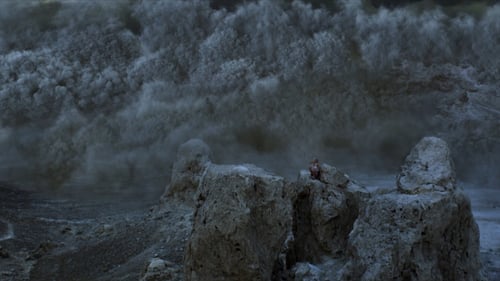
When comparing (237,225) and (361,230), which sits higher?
(237,225)

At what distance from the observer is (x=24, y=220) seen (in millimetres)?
53938

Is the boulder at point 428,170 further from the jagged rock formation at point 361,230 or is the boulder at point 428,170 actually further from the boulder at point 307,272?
the boulder at point 307,272

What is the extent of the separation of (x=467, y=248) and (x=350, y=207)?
20.8 ft

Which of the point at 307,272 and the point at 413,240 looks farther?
the point at 307,272

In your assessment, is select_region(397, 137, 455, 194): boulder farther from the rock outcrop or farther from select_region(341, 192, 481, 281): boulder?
select_region(341, 192, 481, 281): boulder

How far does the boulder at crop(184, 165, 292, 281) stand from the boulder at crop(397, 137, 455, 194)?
4720mm

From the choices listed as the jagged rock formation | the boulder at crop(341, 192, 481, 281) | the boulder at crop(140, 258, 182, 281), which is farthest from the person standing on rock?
the boulder at crop(140, 258, 182, 281)

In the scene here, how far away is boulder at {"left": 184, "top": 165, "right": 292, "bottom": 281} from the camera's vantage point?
21938 mm

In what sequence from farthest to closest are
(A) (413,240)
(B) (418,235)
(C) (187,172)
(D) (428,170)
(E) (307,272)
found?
(C) (187,172) → (E) (307,272) → (D) (428,170) → (B) (418,235) → (A) (413,240)

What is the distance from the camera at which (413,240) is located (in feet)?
69.5

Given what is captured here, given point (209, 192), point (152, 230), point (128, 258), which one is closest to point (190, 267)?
point (209, 192)

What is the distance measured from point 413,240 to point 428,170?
3919 mm

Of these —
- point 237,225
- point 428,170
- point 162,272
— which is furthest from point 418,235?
point 162,272

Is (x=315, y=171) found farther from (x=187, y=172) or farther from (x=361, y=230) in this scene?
(x=187, y=172)
